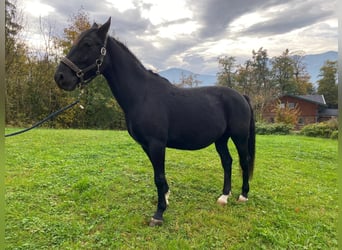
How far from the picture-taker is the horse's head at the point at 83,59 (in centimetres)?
252

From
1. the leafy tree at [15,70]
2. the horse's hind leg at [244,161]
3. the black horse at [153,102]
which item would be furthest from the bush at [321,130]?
the leafy tree at [15,70]

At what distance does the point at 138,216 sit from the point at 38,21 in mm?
18334

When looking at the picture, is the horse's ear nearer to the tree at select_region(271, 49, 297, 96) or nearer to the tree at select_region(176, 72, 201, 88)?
the tree at select_region(176, 72, 201, 88)

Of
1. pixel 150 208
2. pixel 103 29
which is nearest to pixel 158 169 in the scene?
pixel 150 208

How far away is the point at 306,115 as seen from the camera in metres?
32.2

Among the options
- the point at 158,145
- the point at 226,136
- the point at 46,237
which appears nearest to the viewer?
the point at 46,237

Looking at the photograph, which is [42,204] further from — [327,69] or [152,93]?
[327,69]

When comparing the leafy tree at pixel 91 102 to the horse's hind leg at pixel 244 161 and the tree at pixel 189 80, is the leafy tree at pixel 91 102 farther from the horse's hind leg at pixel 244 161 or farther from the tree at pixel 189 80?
the tree at pixel 189 80

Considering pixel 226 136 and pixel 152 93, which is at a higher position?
pixel 152 93

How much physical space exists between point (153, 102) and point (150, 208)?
59.0 inches

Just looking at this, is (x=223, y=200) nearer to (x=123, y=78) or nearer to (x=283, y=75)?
(x=123, y=78)

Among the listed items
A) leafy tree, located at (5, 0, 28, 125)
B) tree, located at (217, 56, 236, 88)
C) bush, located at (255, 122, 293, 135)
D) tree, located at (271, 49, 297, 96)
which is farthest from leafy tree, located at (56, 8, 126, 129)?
tree, located at (271, 49, 297, 96)

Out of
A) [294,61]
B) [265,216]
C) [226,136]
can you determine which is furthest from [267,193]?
[294,61]

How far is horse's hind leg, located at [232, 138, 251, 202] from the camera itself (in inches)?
139
